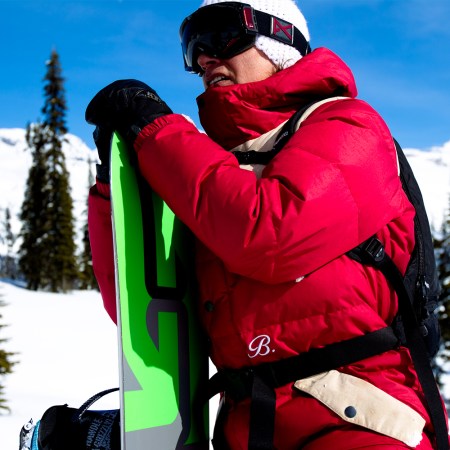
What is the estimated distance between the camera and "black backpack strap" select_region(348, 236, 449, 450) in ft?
5.96

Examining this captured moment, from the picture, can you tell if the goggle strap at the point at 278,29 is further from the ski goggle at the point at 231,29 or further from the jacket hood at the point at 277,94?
the jacket hood at the point at 277,94

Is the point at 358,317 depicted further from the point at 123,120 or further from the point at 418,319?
the point at 123,120

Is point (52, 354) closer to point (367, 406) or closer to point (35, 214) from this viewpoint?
point (35, 214)

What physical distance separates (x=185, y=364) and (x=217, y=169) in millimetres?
858

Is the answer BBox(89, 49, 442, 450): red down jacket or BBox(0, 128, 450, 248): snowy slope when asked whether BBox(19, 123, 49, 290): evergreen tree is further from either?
BBox(0, 128, 450, 248): snowy slope

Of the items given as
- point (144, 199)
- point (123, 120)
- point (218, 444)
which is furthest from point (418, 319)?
point (123, 120)

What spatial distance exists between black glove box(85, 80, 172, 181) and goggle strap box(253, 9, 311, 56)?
22.7 inches

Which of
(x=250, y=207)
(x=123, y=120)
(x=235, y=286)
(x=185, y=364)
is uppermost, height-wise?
(x=123, y=120)

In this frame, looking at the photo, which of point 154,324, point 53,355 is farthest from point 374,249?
point 53,355

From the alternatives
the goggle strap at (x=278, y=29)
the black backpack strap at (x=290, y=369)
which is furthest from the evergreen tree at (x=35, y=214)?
the black backpack strap at (x=290, y=369)

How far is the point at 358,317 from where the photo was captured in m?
1.81

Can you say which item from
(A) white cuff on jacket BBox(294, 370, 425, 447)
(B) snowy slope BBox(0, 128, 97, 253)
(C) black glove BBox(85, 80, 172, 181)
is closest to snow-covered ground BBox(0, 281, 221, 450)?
(C) black glove BBox(85, 80, 172, 181)

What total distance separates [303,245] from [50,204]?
1211 inches

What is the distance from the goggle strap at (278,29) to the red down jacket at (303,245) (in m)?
0.55
